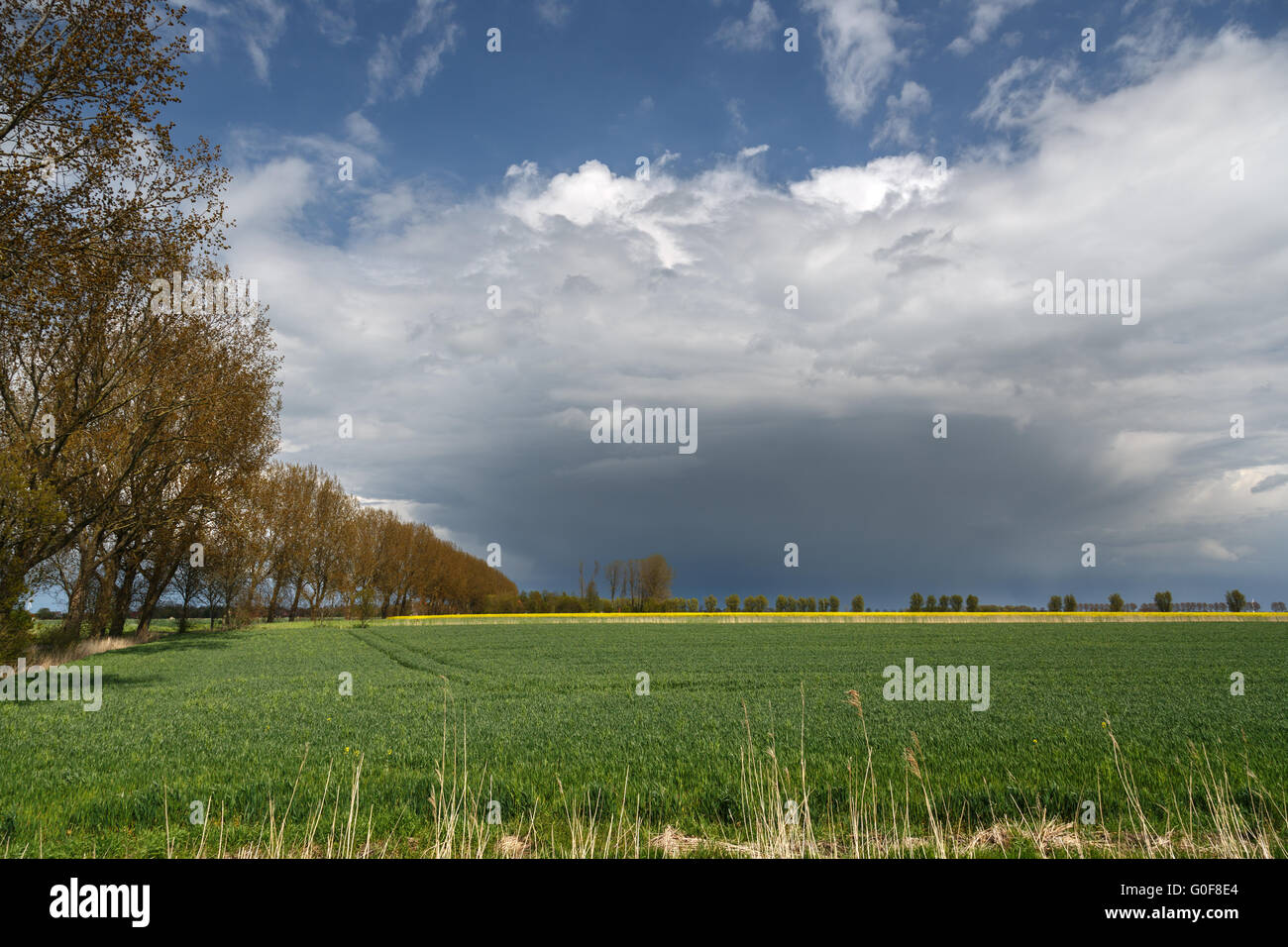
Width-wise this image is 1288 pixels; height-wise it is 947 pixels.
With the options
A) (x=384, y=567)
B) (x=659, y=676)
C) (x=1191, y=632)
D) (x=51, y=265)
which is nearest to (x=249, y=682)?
(x=659, y=676)

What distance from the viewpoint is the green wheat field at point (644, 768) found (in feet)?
25.6

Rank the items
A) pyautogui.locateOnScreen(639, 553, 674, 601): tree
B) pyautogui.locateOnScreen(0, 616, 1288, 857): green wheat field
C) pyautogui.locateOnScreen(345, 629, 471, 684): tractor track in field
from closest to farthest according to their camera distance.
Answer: pyautogui.locateOnScreen(0, 616, 1288, 857): green wheat field
pyautogui.locateOnScreen(345, 629, 471, 684): tractor track in field
pyautogui.locateOnScreen(639, 553, 674, 601): tree

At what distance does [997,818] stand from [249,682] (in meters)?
26.1

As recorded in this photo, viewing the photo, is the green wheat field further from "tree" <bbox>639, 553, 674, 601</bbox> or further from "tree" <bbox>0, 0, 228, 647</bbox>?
"tree" <bbox>639, 553, 674, 601</bbox>

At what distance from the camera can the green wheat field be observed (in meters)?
7.80

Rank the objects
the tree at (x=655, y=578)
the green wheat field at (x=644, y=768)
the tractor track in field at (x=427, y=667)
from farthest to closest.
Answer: the tree at (x=655, y=578), the tractor track in field at (x=427, y=667), the green wheat field at (x=644, y=768)

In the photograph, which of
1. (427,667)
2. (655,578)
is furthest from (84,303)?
(655,578)

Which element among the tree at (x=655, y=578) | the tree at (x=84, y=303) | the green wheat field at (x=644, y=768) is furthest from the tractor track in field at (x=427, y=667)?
the tree at (x=655, y=578)

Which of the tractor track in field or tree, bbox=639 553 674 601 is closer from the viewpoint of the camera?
the tractor track in field

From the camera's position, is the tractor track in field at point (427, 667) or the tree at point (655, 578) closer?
the tractor track in field at point (427, 667)

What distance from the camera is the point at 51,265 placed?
49.5ft

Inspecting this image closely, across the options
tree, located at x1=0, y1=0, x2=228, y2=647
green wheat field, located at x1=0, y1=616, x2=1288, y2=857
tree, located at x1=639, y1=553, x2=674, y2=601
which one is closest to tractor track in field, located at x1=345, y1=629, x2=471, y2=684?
green wheat field, located at x1=0, y1=616, x2=1288, y2=857

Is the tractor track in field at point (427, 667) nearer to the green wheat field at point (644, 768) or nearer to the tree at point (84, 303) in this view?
the green wheat field at point (644, 768)
